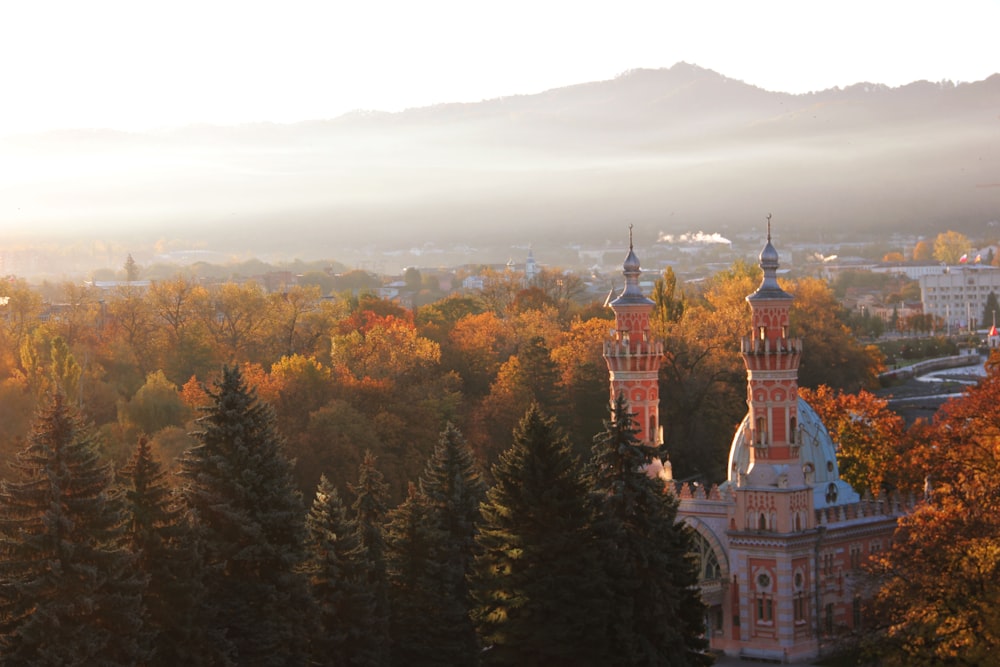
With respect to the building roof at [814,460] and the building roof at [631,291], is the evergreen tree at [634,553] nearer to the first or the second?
the building roof at [814,460]

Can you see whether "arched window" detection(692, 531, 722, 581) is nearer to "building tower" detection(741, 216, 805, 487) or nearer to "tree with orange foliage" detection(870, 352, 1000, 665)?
"building tower" detection(741, 216, 805, 487)

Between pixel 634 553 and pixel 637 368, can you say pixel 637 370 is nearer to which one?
pixel 637 368

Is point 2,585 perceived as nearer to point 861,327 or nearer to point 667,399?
point 667,399

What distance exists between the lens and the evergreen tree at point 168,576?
4512 cm

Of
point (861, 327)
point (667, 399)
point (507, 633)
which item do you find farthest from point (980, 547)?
point (861, 327)

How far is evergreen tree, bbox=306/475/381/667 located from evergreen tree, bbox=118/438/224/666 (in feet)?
17.7

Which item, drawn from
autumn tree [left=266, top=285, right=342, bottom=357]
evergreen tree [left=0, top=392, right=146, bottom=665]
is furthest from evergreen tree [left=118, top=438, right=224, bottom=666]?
autumn tree [left=266, top=285, right=342, bottom=357]

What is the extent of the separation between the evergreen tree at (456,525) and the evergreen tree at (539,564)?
2659 millimetres

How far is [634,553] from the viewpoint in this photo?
1994 inches

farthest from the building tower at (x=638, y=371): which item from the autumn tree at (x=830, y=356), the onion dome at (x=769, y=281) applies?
the autumn tree at (x=830, y=356)

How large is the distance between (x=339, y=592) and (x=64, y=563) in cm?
1018

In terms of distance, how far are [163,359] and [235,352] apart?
450 centimetres

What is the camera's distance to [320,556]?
51969 mm

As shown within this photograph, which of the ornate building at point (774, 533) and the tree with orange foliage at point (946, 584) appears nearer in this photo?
the tree with orange foliage at point (946, 584)
